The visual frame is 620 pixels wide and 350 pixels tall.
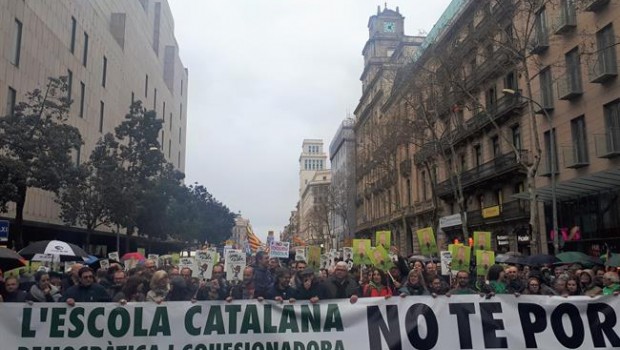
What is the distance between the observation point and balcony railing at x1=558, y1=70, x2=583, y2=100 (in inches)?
975

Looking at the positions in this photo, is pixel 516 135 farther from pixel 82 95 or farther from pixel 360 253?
pixel 82 95

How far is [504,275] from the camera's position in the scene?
9969 mm

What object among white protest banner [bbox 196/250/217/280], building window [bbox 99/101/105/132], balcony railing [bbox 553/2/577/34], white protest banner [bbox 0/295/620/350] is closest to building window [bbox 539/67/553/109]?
balcony railing [bbox 553/2/577/34]

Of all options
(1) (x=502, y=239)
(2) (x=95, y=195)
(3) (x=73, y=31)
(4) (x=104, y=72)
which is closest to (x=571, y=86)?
(1) (x=502, y=239)

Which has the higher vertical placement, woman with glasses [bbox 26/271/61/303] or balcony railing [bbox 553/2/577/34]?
balcony railing [bbox 553/2/577/34]

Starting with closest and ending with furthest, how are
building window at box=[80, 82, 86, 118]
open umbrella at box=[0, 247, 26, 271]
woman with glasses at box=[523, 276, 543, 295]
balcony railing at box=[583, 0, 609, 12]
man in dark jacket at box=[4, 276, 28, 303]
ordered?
man in dark jacket at box=[4, 276, 28, 303] → woman with glasses at box=[523, 276, 543, 295] → open umbrella at box=[0, 247, 26, 271] → balcony railing at box=[583, 0, 609, 12] → building window at box=[80, 82, 86, 118]

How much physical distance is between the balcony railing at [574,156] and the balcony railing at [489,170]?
3.55 meters

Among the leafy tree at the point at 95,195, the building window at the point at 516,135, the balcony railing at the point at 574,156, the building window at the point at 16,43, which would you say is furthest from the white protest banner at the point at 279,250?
the building window at the point at 16,43

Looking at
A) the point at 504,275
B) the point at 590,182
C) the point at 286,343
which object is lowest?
the point at 286,343

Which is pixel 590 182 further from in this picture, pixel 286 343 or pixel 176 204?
pixel 176 204

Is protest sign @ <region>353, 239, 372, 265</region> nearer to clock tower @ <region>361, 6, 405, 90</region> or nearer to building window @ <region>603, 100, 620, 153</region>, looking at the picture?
building window @ <region>603, 100, 620, 153</region>

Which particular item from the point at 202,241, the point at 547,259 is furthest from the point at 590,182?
the point at 202,241

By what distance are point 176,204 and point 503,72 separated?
86.0ft

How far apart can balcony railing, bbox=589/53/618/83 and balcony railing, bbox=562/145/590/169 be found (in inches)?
128
